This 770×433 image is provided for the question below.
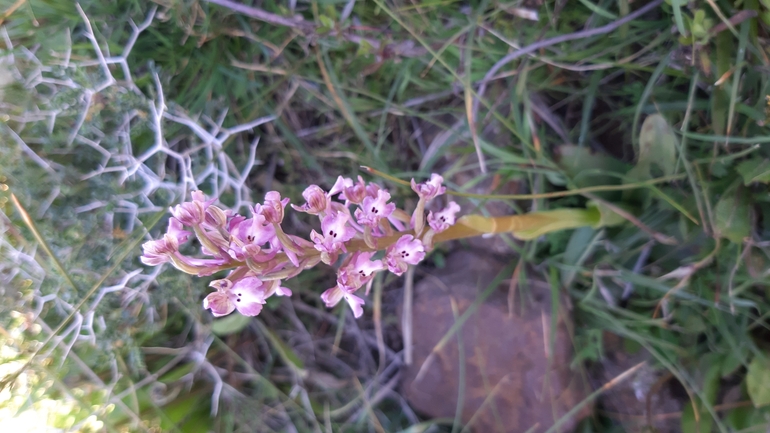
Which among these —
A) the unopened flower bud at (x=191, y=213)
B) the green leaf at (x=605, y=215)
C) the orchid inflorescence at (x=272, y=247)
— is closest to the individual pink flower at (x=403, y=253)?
the orchid inflorescence at (x=272, y=247)

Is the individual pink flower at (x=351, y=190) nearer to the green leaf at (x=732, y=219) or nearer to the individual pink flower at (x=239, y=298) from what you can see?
the individual pink flower at (x=239, y=298)

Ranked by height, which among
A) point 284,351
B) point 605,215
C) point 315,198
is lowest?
point 284,351

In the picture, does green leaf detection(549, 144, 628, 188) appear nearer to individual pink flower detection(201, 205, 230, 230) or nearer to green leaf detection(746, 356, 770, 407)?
green leaf detection(746, 356, 770, 407)

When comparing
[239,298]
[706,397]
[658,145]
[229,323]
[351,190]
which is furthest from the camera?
[229,323]

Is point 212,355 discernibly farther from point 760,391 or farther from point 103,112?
point 760,391

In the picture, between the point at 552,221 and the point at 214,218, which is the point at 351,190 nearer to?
the point at 214,218

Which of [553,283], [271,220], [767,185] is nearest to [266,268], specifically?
[271,220]

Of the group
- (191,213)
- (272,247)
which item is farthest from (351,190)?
(191,213)

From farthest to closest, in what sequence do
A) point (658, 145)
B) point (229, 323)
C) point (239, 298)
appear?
point (229, 323)
point (658, 145)
point (239, 298)
